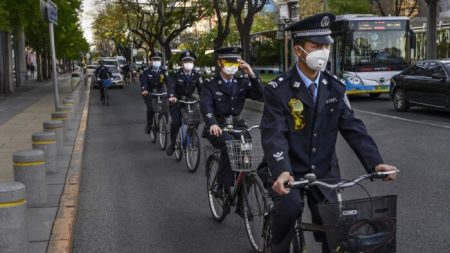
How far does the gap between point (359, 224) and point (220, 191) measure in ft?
9.89

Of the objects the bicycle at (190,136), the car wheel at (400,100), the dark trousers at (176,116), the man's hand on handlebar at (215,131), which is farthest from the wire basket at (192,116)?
the car wheel at (400,100)

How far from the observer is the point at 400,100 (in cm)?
1758

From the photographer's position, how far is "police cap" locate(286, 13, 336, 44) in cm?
357

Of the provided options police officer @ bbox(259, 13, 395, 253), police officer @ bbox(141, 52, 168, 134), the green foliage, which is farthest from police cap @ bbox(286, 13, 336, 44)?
the green foliage

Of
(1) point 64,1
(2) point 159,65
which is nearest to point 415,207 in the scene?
(2) point 159,65

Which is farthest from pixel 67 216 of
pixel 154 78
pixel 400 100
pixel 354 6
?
pixel 354 6

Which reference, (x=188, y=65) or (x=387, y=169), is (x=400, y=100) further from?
(x=387, y=169)

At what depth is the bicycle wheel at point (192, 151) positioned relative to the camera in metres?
9.04

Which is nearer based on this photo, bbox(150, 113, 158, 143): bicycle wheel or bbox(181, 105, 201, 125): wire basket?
bbox(181, 105, 201, 125): wire basket

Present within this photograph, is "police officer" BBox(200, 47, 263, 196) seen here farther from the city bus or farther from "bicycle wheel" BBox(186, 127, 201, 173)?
the city bus

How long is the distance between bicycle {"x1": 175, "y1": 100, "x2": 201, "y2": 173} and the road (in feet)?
0.61

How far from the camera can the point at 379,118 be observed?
52.6 ft

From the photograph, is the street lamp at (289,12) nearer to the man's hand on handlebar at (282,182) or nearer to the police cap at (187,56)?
the police cap at (187,56)

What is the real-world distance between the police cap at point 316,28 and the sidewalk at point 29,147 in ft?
9.63
